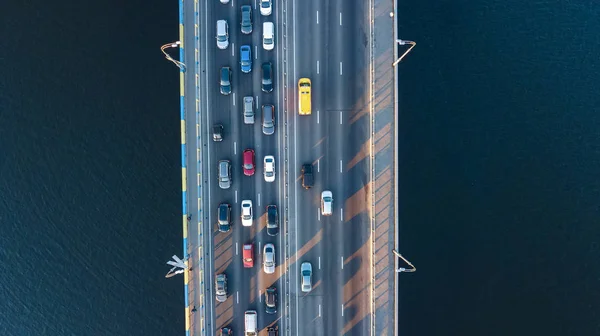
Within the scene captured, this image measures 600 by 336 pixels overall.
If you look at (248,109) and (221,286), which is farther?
(248,109)

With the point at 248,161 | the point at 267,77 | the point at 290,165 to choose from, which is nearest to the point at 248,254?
the point at 248,161

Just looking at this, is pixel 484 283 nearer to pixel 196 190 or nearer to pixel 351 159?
pixel 351 159

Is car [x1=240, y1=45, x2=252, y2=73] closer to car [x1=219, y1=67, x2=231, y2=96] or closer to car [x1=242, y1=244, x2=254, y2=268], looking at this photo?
car [x1=219, y1=67, x2=231, y2=96]

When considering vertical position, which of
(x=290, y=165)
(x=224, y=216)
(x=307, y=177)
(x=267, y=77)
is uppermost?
(x=267, y=77)

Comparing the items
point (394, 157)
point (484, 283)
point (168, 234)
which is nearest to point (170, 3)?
point (168, 234)

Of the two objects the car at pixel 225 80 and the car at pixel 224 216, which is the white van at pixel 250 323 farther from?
the car at pixel 225 80

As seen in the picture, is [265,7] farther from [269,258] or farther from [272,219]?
[269,258]
